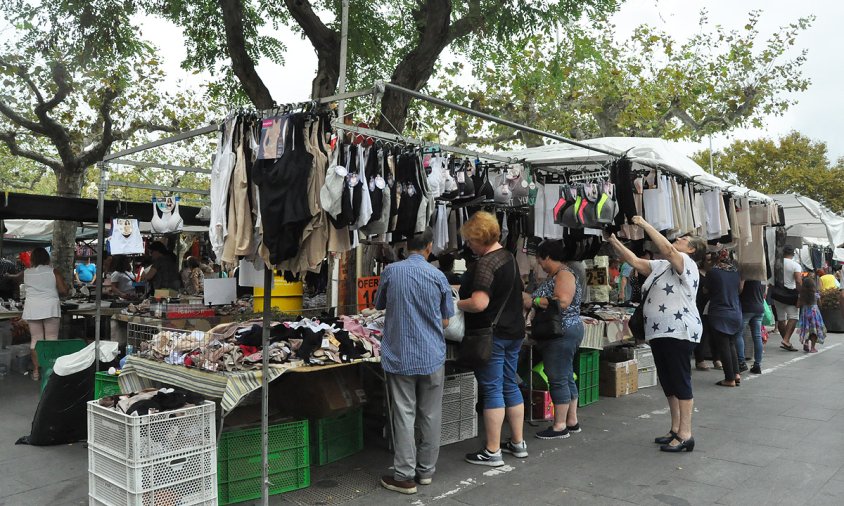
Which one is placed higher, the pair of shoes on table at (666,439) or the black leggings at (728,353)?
the black leggings at (728,353)

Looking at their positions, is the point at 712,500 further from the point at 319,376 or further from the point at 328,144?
the point at 328,144

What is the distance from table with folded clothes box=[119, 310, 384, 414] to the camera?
4.09 m

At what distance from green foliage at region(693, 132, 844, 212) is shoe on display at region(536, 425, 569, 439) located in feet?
89.7

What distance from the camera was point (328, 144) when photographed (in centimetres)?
412

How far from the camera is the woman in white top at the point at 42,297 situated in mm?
8258

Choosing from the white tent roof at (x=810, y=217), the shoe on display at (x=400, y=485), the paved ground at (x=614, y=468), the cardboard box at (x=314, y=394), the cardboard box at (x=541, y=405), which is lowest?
the paved ground at (x=614, y=468)

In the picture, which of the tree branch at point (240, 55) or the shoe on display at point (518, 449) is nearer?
the shoe on display at point (518, 449)

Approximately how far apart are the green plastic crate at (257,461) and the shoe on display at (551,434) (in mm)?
Result: 2293

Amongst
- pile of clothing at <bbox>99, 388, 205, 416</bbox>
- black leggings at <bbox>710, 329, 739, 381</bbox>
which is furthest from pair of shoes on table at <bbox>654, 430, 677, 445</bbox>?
pile of clothing at <bbox>99, 388, 205, 416</bbox>

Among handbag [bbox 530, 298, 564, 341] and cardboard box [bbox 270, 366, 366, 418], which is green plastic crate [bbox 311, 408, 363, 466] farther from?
handbag [bbox 530, 298, 564, 341]

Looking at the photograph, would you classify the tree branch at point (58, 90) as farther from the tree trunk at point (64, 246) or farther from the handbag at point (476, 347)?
the handbag at point (476, 347)

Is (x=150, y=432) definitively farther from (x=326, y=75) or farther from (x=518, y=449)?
(x=326, y=75)

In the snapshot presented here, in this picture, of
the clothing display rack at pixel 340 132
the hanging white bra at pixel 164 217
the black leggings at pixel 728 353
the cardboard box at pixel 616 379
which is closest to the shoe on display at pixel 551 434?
the cardboard box at pixel 616 379

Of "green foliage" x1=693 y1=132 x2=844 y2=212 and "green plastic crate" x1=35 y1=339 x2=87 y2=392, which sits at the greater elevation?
"green foliage" x1=693 y1=132 x2=844 y2=212
